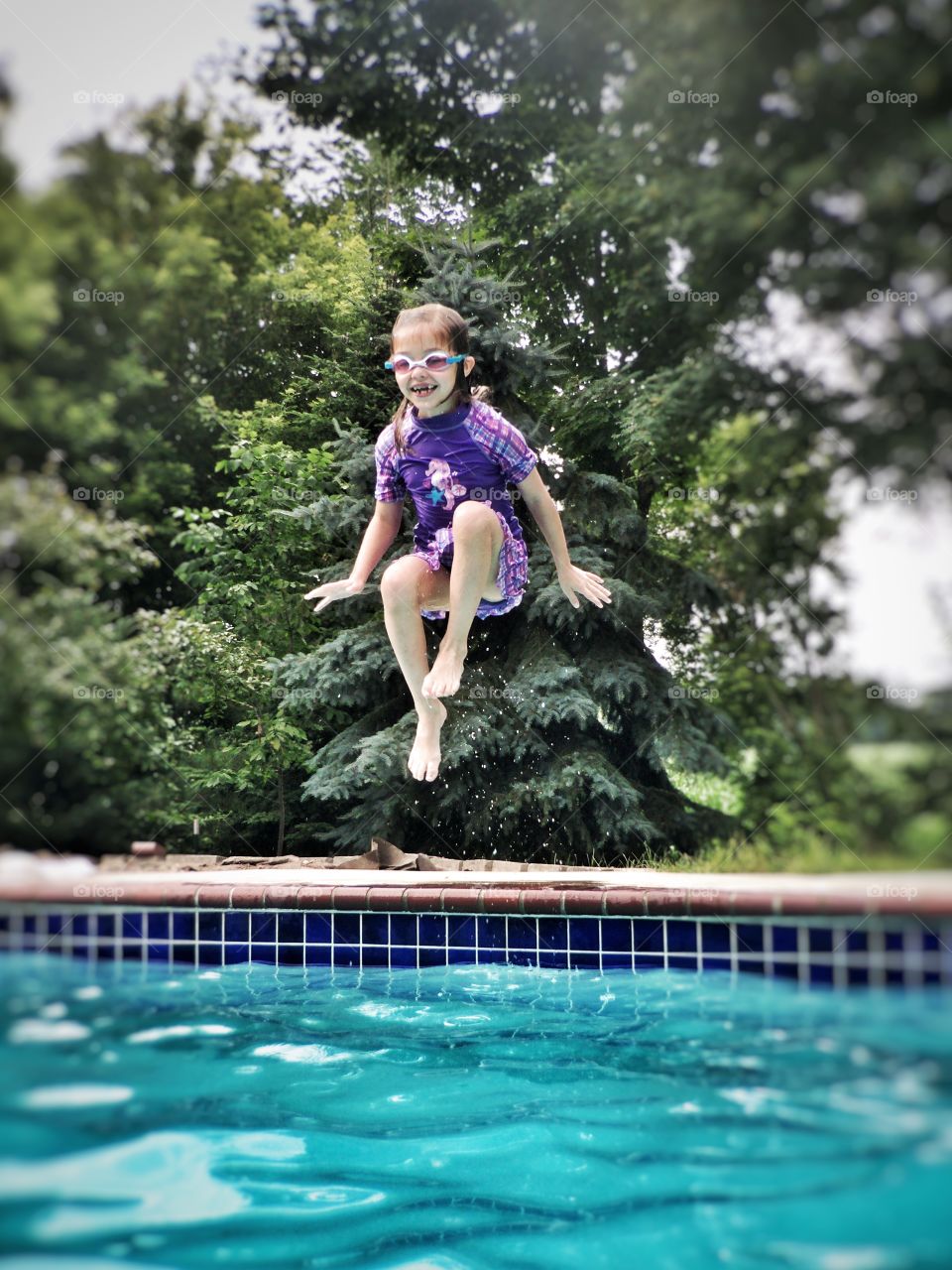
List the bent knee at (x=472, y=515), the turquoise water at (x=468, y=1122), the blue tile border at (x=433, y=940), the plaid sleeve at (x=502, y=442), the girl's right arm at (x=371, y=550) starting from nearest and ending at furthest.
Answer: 1. the turquoise water at (x=468, y=1122)
2. the blue tile border at (x=433, y=940)
3. the bent knee at (x=472, y=515)
4. the plaid sleeve at (x=502, y=442)
5. the girl's right arm at (x=371, y=550)

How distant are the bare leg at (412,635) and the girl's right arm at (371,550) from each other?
3.2 inches

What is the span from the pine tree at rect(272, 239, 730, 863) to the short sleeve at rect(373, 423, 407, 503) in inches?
39.7

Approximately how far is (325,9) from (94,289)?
5.66 ft

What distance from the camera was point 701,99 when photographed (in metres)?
2.80

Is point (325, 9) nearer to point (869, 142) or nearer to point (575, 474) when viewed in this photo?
point (575, 474)

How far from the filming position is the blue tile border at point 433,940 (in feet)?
7.82

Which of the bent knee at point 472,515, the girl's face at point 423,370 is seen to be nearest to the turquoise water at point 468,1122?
the bent knee at point 472,515

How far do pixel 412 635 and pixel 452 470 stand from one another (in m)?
0.55

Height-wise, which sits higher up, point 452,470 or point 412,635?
point 452,470

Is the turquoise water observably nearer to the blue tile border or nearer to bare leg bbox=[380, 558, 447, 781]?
the blue tile border

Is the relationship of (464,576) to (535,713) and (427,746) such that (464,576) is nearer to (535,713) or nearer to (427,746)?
(427,746)

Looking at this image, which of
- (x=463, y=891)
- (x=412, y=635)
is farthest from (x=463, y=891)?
(x=412, y=635)

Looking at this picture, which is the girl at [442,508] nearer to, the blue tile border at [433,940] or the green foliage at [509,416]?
the green foliage at [509,416]

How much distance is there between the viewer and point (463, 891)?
439 cm
